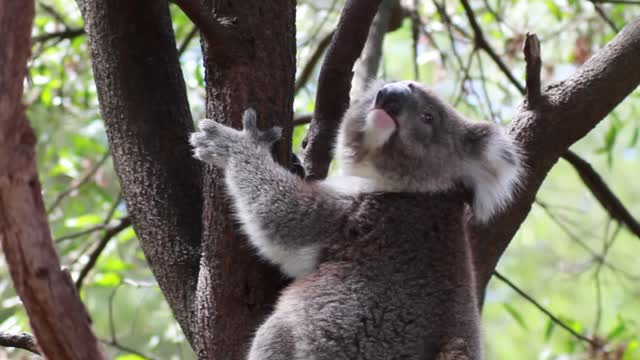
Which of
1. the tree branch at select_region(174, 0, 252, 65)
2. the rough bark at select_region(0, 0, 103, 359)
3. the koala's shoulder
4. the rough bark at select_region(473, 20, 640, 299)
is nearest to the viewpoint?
the rough bark at select_region(0, 0, 103, 359)

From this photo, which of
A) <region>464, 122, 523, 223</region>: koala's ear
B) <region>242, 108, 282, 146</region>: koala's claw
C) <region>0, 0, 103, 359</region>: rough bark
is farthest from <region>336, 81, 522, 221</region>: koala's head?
<region>0, 0, 103, 359</region>: rough bark

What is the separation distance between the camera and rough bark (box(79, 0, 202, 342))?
2.36m

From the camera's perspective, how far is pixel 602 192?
10.3 ft

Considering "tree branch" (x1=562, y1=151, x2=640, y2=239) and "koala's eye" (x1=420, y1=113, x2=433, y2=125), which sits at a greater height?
"koala's eye" (x1=420, y1=113, x2=433, y2=125)

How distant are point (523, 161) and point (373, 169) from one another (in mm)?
489

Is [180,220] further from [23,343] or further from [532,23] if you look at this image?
[532,23]

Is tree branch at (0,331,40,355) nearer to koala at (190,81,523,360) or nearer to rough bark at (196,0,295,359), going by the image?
rough bark at (196,0,295,359)

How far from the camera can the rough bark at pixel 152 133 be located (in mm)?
2359

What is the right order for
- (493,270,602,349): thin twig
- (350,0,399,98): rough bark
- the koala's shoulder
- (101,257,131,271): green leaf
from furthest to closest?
(101,257,131,271): green leaf < (350,0,399,98): rough bark < (493,270,602,349): thin twig < the koala's shoulder

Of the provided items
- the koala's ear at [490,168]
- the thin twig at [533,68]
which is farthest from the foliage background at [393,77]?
the thin twig at [533,68]

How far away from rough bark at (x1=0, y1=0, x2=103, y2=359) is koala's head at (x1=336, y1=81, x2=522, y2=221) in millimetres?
1509

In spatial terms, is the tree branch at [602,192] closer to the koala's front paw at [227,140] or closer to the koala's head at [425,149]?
the koala's head at [425,149]

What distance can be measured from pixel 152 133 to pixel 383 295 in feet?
2.61

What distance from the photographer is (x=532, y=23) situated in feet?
18.4
